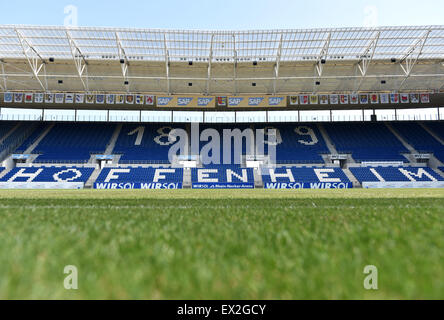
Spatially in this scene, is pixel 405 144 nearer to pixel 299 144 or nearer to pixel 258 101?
pixel 299 144

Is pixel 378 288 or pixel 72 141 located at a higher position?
pixel 72 141

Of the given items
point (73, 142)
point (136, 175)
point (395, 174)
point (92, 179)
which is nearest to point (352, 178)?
point (395, 174)

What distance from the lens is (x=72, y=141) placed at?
102ft

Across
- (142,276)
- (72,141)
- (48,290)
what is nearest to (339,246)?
(142,276)

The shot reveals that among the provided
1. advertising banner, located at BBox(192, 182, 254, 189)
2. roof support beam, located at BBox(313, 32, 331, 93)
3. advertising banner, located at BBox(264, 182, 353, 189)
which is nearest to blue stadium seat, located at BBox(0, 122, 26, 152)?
advertising banner, located at BBox(192, 182, 254, 189)

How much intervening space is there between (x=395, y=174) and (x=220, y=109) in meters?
18.6

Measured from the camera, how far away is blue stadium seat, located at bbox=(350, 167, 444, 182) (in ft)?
80.2

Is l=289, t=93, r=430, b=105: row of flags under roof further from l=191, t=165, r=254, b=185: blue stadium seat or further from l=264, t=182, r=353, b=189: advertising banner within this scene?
l=191, t=165, r=254, b=185: blue stadium seat

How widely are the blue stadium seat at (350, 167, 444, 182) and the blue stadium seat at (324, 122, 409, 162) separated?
2202 mm

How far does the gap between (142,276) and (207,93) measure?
2890cm

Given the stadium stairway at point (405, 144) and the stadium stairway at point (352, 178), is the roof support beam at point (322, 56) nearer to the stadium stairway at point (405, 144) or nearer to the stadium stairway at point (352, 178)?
the stadium stairway at point (352, 178)

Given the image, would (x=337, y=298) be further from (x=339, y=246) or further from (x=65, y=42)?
(x=65, y=42)

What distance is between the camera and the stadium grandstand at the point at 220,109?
22.8 m

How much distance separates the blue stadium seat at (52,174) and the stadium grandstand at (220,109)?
16 centimetres
